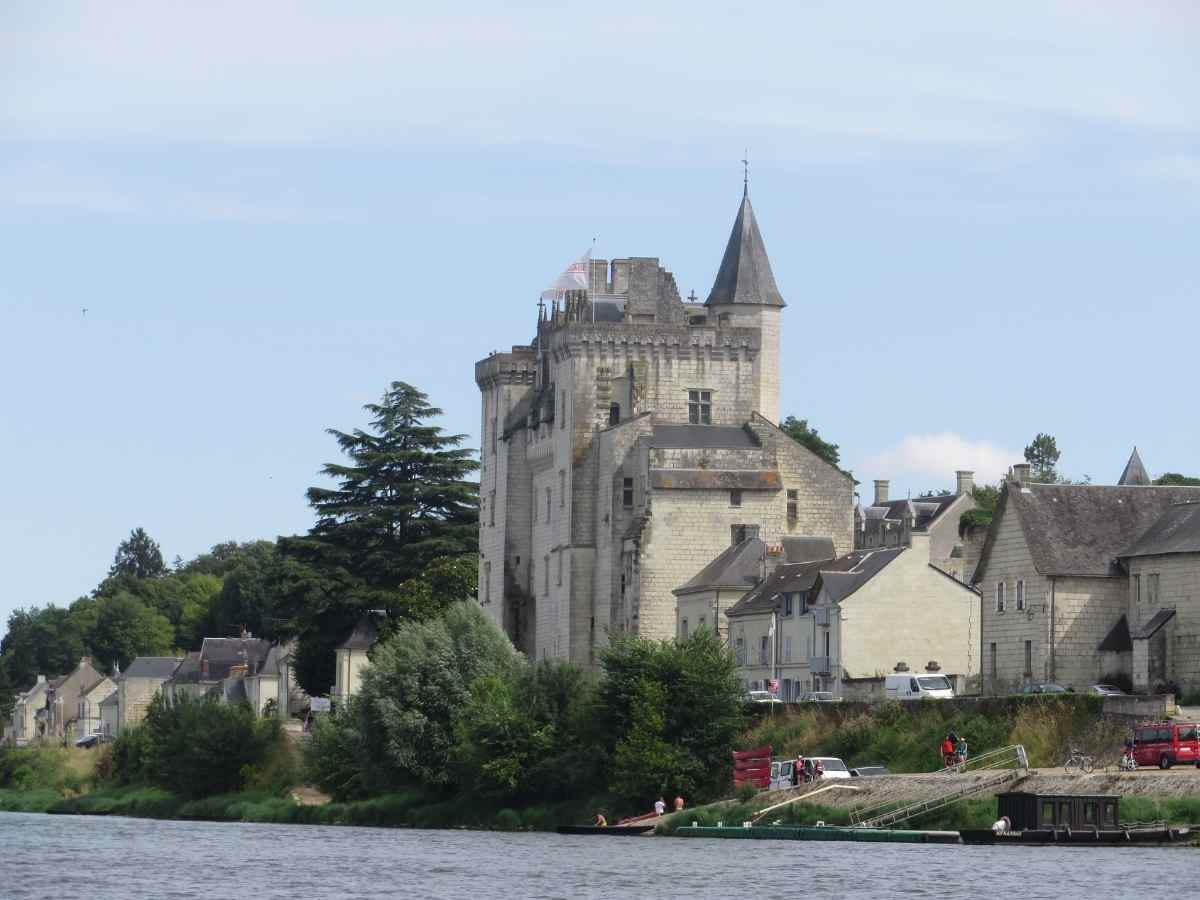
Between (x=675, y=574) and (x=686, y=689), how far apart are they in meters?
26.1

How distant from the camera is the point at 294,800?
3460 inches

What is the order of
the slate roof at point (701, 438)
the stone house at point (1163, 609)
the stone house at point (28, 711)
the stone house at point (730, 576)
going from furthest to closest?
1. the stone house at point (28, 711)
2. the slate roof at point (701, 438)
3. the stone house at point (730, 576)
4. the stone house at point (1163, 609)

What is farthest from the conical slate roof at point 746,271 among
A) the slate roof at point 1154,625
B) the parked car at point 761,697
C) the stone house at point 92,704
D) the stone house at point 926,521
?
the stone house at point 92,704

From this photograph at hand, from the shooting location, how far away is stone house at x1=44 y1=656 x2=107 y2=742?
551ft

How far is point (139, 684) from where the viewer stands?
503 ft

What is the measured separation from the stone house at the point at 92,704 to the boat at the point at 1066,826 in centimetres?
11299

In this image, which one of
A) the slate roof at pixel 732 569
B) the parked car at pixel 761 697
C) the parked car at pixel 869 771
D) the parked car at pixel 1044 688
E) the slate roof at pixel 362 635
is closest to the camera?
the parked car at pixel 869 771

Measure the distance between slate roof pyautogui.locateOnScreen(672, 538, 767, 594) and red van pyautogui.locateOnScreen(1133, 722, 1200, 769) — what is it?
34329 mm

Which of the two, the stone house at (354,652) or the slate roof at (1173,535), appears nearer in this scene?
the slate roof at (1173,535)

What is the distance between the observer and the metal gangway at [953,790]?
6016 centimetres

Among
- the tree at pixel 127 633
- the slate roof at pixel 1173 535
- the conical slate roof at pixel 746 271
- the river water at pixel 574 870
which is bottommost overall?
the river water at pixel 574 870

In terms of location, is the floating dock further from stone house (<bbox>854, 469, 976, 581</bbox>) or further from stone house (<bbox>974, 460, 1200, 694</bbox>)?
stone house (<bbox>854, 469, 976, 581</bbox>)

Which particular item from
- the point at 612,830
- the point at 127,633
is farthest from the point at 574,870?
the point at 127,633

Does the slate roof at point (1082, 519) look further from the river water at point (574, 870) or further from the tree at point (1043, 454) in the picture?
the tree at point (1043, 454)
